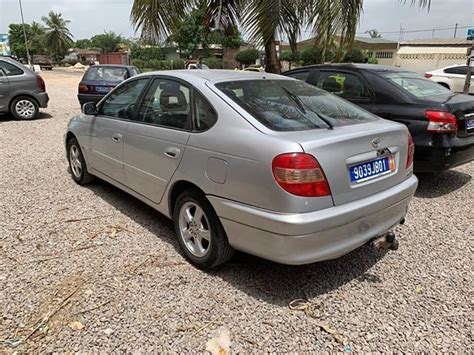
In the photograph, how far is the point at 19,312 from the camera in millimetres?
2623

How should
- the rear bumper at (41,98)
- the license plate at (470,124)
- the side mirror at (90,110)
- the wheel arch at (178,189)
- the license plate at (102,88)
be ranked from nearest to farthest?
the wheel arch at (178,189)
the side mirror at (90,110)
the license plate at (470,124)
the rear bumper at (41,98)
the license plate at (102,88)

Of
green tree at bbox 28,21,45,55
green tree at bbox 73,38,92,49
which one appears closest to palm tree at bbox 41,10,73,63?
→ green tree at bbox 28,21,45,55

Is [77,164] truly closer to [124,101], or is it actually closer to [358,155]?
[124,101]

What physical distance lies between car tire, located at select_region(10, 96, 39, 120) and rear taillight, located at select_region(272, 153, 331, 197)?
10.2 m

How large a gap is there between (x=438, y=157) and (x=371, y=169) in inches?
91.4

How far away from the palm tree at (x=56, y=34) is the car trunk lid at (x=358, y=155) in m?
91.0

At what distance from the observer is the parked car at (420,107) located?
4.57 meters

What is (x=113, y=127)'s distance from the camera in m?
4.09

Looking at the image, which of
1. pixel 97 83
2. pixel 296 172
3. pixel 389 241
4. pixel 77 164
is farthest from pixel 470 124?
pixel 97 83

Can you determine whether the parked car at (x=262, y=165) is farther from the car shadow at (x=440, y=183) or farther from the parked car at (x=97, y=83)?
the parked car at (x=97, y=83)

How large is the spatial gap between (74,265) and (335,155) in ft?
7.49

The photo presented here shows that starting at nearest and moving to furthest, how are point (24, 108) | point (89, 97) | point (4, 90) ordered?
1. point (4, 90)
2. point (24, 108)
3. point (89, 97)

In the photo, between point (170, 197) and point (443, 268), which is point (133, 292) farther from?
point (443, 268)

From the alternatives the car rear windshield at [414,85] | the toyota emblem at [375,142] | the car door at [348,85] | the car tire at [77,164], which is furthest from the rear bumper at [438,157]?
the car tire at [77,164]
